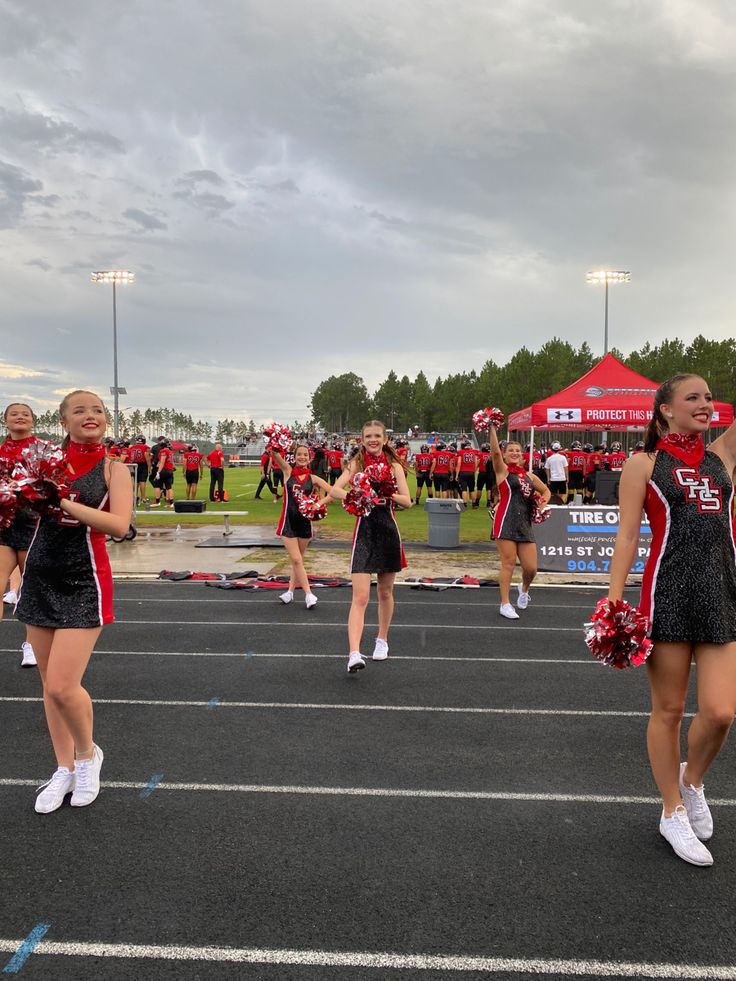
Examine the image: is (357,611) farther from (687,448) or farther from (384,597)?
(687,448)

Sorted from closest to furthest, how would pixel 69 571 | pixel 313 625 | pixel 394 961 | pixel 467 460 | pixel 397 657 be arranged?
pixel 394 961, pixel 69 571, pixel 397 657, pixel 313 625, pixel 467 460

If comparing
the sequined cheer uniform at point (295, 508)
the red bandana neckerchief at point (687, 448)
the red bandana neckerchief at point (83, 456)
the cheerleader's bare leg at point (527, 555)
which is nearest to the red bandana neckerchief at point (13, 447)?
the red bandana neckerchief at point (83, 456)

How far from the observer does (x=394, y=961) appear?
2361mm

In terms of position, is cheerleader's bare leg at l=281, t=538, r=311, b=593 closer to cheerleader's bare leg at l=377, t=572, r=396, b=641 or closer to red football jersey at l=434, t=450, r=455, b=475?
cheerleader's bare leg at l=377, t=572, r=396, b=641

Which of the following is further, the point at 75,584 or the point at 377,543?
the point at 377,543

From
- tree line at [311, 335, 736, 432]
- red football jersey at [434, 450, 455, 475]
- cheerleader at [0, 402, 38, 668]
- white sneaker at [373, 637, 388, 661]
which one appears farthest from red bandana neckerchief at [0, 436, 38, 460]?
tree line at [311, 335, 736, 432]

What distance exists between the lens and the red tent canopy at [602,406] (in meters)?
16.0

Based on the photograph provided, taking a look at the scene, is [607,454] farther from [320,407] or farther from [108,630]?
[320,407]

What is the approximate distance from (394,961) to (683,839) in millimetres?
1416

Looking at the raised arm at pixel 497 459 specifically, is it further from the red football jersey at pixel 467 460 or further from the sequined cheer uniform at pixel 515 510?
the red football jersey at pixel 467 460

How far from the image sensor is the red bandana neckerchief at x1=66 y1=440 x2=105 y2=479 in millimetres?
3369

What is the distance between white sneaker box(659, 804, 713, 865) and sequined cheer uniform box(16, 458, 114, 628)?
275 cm

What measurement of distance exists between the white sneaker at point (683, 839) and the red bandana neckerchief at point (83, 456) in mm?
3118

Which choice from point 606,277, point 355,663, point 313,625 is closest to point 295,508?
point 313,625
